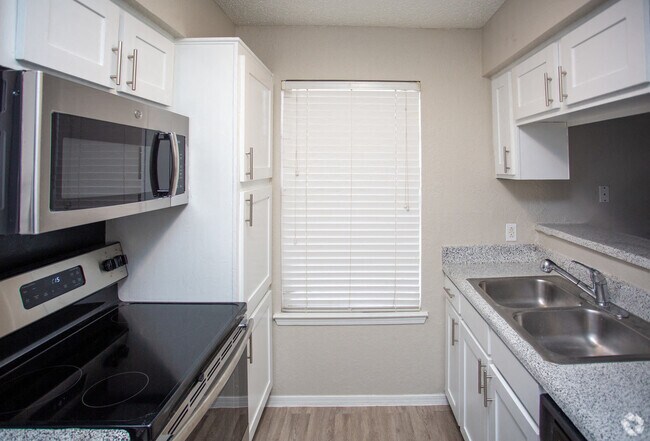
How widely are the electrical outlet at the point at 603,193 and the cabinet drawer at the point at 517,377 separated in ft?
4.56

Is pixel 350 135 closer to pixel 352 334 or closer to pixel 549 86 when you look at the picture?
pixel 549 86

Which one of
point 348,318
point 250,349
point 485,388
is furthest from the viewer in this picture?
point 348,318

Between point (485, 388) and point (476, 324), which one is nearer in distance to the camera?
point (485, 388)

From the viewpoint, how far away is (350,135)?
2270mm

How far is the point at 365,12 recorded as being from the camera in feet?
6.74

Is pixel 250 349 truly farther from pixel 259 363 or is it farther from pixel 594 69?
pixel 594 69

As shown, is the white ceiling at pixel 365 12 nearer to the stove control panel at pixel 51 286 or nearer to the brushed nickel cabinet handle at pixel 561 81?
the brushed nickel cabinet handle at pixel 561 81

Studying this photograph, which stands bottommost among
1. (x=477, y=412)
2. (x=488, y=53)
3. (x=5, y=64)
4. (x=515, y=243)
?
(x=477, y=412)

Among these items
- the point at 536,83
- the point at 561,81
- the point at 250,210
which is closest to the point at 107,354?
the point at 250,210

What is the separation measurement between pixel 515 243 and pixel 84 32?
242cm

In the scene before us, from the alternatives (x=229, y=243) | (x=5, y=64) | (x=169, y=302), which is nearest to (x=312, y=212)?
(x=229, y=243)

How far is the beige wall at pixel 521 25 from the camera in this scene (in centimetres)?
140

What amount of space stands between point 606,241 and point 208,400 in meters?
1.88

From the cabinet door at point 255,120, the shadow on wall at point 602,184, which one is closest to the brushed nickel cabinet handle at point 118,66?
the cabinet door at point 255,120
